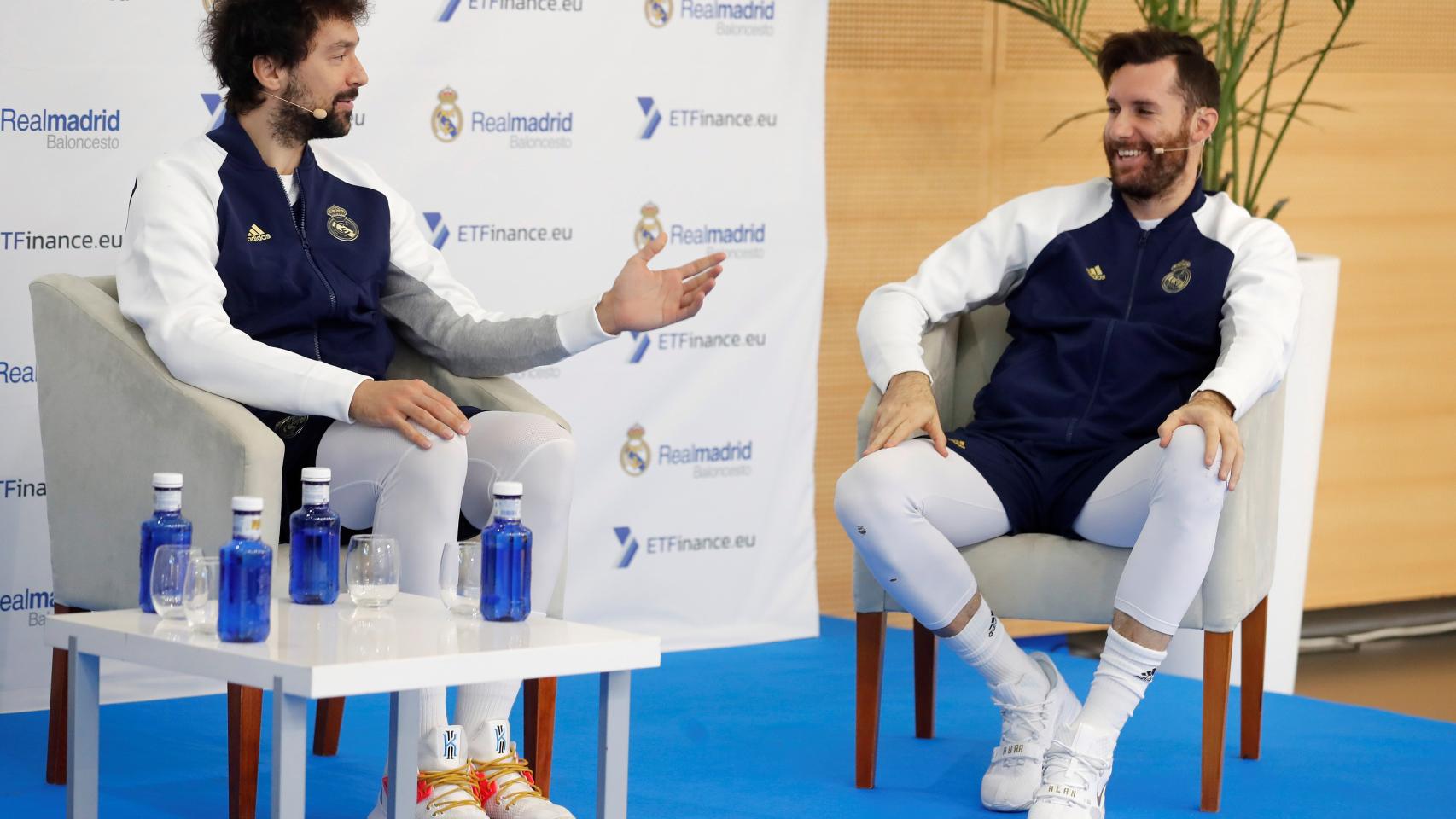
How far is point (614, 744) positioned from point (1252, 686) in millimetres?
1531

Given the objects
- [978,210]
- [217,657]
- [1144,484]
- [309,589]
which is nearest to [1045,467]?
[1144,484]

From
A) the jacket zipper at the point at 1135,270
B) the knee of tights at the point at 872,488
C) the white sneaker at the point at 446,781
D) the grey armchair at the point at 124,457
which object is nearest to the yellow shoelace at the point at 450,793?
the white sneaker at the point at 446,781

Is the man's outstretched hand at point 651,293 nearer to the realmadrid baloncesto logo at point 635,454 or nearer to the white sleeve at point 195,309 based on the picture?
the white sleeve at point 195,309

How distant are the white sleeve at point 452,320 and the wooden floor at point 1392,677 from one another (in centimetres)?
232

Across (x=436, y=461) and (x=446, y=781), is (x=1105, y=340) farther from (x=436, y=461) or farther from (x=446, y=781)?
(x=446, y=781)

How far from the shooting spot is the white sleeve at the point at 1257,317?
2.84m

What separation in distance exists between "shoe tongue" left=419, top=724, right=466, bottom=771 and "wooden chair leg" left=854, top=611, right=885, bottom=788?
857 mm

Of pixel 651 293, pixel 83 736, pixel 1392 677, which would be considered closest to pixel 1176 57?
pixel 651 293

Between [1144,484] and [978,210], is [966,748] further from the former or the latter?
[978,210]

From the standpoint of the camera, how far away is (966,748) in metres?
3.33

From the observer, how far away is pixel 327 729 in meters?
3.14

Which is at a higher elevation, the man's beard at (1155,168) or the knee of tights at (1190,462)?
the man's beard at (1155,168)

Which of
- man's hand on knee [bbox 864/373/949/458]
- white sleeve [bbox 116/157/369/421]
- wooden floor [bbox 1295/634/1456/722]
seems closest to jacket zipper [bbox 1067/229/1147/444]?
man's hand on knee [bbox 864/373/949/458]

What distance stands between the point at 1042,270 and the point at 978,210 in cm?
164
